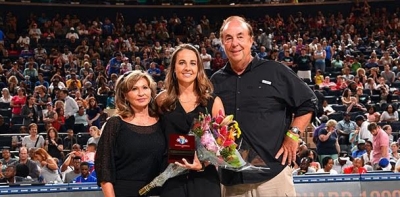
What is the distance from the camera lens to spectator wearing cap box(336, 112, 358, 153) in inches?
581

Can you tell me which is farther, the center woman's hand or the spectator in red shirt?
the spectator in red shirt

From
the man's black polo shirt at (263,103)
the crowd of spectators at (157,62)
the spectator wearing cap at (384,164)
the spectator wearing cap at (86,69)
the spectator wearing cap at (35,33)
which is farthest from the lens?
the spectator wearing cap at (35,33)

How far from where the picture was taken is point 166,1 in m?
28.6

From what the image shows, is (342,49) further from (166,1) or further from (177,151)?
(177,151)

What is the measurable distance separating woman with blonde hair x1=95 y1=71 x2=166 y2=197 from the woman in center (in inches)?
4.4

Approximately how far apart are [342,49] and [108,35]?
7.53m

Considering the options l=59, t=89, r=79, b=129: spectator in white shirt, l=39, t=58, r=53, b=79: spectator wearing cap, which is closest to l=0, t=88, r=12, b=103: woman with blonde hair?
l=59, t=89, r=79, b=129: spectator in white shirt

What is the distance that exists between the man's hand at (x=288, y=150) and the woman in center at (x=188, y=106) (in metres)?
0.43

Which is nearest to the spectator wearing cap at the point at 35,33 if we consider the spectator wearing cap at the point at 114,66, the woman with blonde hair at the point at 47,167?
the spectator wearing cap at the point at 114,66

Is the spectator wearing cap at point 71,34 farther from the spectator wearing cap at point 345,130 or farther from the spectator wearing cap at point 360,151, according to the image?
the spectator wearing cap at point 360,151

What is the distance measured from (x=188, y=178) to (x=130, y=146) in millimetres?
403

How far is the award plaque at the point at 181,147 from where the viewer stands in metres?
4.37

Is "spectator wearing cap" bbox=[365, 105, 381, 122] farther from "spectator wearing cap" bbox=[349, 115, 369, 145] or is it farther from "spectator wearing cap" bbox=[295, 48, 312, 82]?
→ "spectator wearing cap" bbox=[295, 48, 312, 82]

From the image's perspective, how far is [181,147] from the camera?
4367mm
